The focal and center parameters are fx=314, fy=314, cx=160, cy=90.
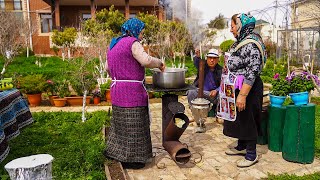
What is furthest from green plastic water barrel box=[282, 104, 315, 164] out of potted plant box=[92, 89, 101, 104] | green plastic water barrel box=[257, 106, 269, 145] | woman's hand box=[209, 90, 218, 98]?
potted plant box=[92, 89, 101, 104]

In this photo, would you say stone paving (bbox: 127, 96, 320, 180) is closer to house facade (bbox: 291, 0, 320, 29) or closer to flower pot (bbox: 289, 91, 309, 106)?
flower pot (bbox: 289, 91, 309, 106)

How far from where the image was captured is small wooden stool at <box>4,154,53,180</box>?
254 cm

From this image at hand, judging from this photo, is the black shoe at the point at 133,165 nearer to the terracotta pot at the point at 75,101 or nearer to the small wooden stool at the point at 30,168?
the small wooden stool at the point at 30,168

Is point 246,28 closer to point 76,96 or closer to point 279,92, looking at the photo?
point 279,92

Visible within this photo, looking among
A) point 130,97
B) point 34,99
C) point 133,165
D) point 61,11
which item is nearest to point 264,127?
point 133,165

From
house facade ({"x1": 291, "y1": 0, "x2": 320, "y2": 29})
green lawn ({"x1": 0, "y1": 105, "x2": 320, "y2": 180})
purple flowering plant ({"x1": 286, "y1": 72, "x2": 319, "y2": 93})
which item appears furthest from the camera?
house facade ({"x1": 291, "y1": 0, "x2": 320, "y2": 29})

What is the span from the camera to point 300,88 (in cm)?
386

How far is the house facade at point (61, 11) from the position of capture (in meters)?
23.2

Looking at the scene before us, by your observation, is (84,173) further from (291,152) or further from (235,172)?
(291,152)

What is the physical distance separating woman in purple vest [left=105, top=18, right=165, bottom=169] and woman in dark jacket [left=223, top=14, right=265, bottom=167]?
3.02ft

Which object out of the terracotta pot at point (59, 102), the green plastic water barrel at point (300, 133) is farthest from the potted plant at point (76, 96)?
the green plastic water barrel at point (300, 133)

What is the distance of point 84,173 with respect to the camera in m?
3.54

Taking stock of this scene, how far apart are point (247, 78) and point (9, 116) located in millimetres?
2969

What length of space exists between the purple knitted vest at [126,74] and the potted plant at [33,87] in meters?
4.57
